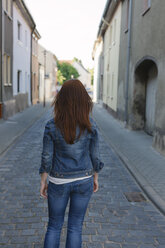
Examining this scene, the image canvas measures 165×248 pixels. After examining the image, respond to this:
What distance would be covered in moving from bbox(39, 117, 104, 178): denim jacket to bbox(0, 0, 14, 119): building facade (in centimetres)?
1334

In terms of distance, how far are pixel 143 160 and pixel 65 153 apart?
18.0ft

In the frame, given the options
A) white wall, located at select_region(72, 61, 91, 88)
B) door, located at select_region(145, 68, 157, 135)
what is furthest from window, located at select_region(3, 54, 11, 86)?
white wall, located at select_region(72, 61, 91, 88)

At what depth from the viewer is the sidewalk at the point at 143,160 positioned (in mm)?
5432

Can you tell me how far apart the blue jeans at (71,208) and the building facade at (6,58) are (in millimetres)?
13330

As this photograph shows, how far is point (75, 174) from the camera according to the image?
260 centimetres

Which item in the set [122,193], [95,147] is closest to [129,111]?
[122,193]

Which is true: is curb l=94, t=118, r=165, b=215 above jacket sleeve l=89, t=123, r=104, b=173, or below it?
below

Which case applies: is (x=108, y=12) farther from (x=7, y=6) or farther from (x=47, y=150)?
(x=47, y=150)

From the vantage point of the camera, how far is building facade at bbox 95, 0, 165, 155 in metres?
8.83

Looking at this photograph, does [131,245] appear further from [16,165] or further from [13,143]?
[13,143]

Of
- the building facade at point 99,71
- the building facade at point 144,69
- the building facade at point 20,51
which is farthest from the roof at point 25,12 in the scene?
the building facade at point 99,71

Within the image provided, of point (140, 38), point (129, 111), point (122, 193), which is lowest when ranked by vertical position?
point (122, 193)

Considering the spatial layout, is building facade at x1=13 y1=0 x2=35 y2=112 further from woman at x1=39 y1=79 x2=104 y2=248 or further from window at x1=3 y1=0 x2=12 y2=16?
woman at x1=39 y1=79 x2=104 y2=248

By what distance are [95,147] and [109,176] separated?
12.7 ft
